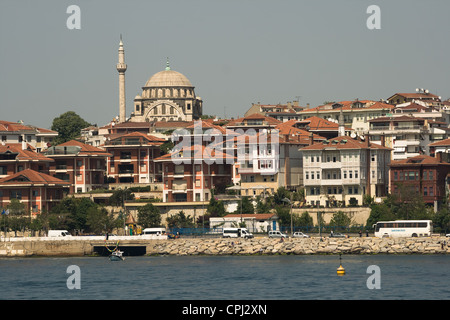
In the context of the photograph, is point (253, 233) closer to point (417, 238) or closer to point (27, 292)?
point (417, 238)

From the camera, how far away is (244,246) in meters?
71.9

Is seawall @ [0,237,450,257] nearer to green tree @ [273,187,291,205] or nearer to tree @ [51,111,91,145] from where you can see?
green tree @ [273,187,291,205]

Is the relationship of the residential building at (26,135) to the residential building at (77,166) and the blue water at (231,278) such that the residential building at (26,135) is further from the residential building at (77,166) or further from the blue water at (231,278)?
the blue water at (231,278)

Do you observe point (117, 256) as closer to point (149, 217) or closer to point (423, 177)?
point (149, 217)

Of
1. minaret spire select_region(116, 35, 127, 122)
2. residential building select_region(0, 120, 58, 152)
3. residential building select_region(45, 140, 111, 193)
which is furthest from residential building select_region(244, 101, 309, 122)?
residential building select_region(45, 140, 111, 193)

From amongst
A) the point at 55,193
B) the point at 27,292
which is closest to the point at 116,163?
the point at 55,193

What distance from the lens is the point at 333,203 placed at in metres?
82.5

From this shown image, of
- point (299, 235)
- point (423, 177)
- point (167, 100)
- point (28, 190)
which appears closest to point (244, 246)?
point (299, 235)

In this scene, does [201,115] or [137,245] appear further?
[201,115]

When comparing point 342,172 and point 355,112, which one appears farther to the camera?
point 355,112

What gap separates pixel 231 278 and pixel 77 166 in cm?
4532

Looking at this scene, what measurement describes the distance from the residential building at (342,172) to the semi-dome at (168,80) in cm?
6317
